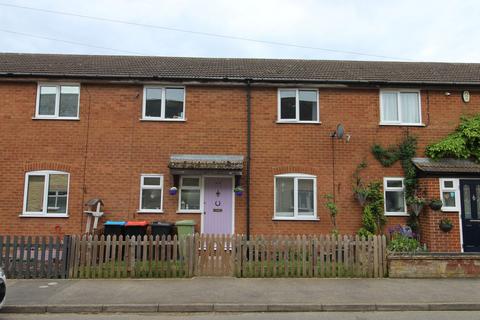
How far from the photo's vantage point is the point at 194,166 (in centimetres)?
1150

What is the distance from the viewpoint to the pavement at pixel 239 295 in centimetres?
670

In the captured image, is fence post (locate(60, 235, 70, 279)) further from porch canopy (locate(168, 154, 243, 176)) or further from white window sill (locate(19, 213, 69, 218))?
porch canopy (locate(168, 154, 243, 176))

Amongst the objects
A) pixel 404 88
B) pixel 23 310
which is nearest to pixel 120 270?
pixel 23 310

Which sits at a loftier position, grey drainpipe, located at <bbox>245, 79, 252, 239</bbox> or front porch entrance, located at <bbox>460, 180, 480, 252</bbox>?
grey drainpipe, located at <bbox>245, 79, 252, 239</bbox>

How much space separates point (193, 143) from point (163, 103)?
1686 millimetres

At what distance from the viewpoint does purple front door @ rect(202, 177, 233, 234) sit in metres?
12.1

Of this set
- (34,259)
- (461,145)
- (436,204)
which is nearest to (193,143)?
(34,259)

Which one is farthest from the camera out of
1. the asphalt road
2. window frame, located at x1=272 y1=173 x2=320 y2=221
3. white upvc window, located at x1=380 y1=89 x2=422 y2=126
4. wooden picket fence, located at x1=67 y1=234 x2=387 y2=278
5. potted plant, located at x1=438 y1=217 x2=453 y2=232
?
white upvc window, located at x1=380 y1=89 x2=422 y2=126

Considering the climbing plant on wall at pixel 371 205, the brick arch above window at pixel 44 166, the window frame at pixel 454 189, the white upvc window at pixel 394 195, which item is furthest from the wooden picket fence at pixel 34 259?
the window frame at pixel 454 189

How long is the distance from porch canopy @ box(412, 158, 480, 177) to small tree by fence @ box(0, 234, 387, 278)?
3.84m

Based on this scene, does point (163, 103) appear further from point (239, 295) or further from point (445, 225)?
point (445, 225)

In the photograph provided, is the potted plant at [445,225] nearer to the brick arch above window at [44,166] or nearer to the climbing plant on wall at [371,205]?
the climbing plant on wall at [371,205]

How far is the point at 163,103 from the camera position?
1260cm

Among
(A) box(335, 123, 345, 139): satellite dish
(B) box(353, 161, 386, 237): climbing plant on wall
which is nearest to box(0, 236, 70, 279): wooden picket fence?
(A) box(335, 123, 345, 139): satellite dish
